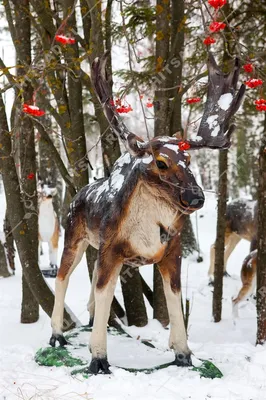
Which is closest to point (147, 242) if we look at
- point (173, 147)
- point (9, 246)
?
point (173, 147)

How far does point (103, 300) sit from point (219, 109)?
1697 mm

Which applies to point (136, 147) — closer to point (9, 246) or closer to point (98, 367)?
point (98, 367)

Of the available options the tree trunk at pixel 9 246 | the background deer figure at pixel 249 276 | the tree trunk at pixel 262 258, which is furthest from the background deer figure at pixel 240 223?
the tree trunk at pixel 262 258

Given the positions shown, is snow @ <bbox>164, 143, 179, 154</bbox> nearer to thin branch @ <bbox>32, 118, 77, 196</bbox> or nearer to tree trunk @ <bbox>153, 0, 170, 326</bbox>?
tree trunk @ <bbox>153, 0, 170, 326</bbox>

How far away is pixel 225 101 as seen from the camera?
3.88m

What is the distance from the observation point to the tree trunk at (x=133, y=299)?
19.0 feet

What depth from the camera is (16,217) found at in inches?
230

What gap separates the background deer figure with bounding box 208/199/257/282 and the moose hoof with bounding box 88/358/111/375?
21.1ft

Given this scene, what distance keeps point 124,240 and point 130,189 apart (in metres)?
0.38

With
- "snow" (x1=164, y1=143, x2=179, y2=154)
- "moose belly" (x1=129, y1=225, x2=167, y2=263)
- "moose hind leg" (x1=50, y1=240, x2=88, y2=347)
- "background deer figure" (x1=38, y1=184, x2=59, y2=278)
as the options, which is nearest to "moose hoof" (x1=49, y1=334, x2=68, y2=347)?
"moose hind leg" (x1=50, y1=240, x2=88, y2=347)

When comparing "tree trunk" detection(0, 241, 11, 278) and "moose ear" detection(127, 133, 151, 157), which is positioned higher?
"moose ear" detection(127, 133, 151, 157)

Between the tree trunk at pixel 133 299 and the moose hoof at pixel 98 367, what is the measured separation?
6.78ft

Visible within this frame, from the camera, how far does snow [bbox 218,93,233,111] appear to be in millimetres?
3865

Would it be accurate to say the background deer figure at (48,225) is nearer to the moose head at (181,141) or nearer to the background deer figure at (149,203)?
the background deer figure at (149,203)
